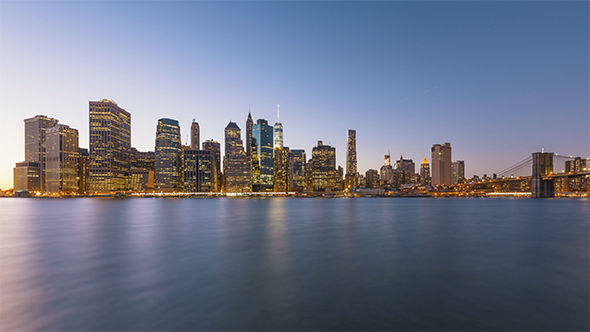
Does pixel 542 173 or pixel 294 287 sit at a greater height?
pixel 542 173

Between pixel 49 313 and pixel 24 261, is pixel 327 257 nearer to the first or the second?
pixel 49 313

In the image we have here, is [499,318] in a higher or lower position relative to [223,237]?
higher

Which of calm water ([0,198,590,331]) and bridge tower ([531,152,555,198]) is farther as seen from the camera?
bridge tower ([531,152,555,198])

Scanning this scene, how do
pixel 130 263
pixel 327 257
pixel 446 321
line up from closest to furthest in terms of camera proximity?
pixel 446 321 < pixel 130 263 < pixel 327 257

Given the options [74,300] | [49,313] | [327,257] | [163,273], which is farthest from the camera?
[327,257]

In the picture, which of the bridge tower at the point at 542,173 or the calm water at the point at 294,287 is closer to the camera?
the calm water at the point at 294,287

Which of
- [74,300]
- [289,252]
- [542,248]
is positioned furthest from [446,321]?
[542,248]

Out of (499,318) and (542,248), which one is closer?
(499,318)

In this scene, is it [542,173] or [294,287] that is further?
[542,173]
